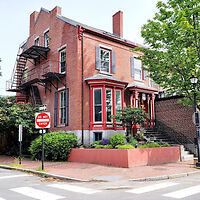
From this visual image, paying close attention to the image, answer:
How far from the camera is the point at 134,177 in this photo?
31.5 ft

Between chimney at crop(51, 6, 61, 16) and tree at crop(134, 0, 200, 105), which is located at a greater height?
chimney at crop(51, 6, 61, 16)

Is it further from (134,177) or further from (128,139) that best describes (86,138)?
(134,177)

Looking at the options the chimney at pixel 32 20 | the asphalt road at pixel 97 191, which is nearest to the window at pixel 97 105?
the asphalt road at pixel 97 191

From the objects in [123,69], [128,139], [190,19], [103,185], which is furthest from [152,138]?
[103,185]

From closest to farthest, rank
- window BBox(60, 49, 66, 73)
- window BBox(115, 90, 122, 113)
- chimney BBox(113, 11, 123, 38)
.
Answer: window BBox(115, 90, 122, 113)
window BBox(60, 49, 66, 73)
chimney BBox(113, 11, 123, 38)

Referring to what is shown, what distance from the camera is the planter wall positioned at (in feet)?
40.6

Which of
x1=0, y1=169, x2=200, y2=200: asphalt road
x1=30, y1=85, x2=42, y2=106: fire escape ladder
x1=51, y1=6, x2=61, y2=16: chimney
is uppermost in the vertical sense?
x1=51, y1=6, x2=61, y2=16: chimney

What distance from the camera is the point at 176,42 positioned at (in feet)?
44.2

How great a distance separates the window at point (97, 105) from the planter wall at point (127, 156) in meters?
3.00

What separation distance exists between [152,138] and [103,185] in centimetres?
970

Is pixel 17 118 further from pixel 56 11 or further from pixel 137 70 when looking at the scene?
pixel 137 70

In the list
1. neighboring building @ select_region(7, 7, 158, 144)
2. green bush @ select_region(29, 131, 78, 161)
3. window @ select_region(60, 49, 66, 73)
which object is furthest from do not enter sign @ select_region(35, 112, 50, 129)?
window @ select_region(60, 49, 66, 73)

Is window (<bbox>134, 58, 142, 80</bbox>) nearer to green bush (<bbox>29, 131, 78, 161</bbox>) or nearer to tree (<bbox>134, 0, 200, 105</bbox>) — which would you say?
tree (<bbox>134, 0, 200, 105</bbox>)

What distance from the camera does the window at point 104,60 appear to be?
18.4m
